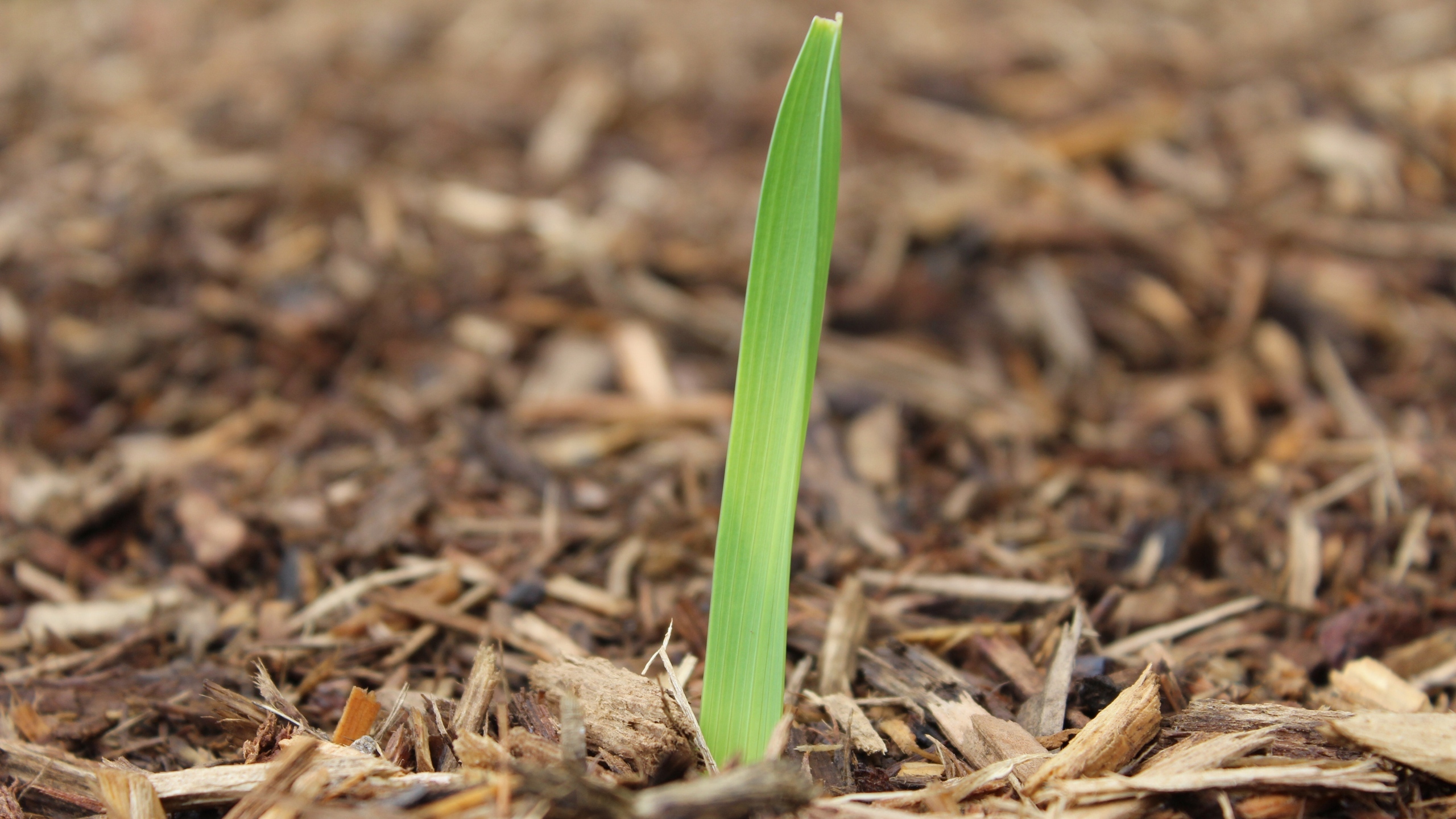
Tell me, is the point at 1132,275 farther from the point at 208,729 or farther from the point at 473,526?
the point at 208,729

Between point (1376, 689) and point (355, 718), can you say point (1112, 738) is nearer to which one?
point (1376, 689)

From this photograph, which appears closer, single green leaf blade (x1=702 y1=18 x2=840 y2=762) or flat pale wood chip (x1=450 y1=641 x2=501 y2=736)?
single green leaf blade (x1=702 y1=18 x2=840 y2=762)

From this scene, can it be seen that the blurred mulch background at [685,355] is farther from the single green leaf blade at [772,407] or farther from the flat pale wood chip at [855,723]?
the single green leaf blade at [772,407]

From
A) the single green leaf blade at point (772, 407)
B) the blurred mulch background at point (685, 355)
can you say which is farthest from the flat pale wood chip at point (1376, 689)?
the single green leaf blade at point (772, 407)

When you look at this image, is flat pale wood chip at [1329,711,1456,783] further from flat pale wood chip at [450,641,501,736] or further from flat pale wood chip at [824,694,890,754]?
flat pale wood chip at [450,641,501,736]

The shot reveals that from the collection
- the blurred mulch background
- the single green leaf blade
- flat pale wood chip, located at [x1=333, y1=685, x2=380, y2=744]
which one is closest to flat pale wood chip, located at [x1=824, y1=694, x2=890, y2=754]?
the blurred mulch background

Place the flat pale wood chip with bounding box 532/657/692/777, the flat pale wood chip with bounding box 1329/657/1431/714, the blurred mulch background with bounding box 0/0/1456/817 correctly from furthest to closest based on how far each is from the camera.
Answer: the blurred mulch background with bounding box 0/0/1456/817
the flat pale wood chip with bounding box 1329/657/1431/714
the flat pale wood chip with bounding box 532/657/692/777

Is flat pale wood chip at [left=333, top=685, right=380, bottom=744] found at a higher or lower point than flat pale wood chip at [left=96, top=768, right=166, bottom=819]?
higher
